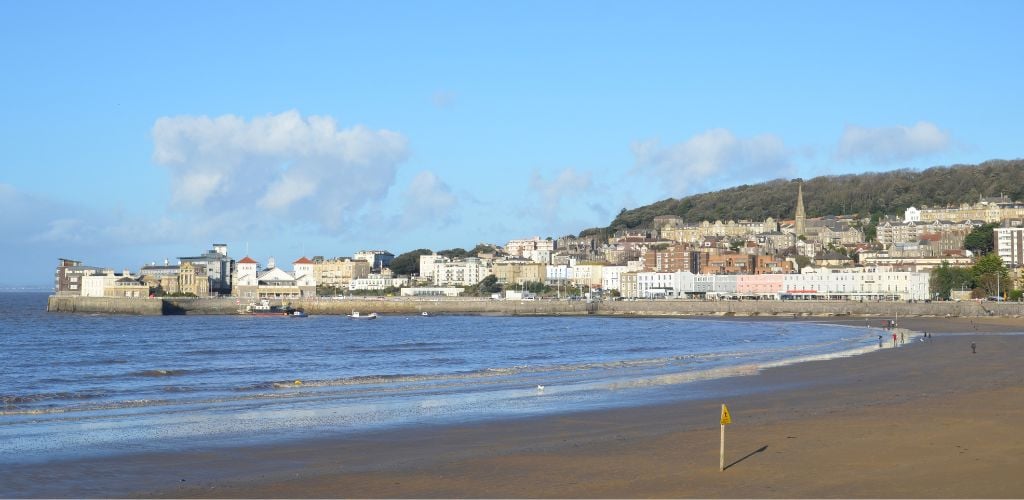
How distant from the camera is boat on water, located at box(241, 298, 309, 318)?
9300 centimetres

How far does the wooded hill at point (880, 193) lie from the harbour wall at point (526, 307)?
8412 cm

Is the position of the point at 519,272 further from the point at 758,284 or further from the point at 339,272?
the point at 758,284

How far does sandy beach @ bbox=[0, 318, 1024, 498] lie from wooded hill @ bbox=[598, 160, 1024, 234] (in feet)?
504

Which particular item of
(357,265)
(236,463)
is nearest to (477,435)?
(236,463)

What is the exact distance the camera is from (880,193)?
182500 millimetres

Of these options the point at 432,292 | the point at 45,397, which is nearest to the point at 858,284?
the point at 432,292

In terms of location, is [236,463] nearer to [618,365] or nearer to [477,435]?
[477,435]

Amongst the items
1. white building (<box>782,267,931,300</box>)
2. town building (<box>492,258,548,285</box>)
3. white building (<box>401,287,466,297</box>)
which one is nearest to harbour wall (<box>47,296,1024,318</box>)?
white building (<box>782,267,931,300</box>)

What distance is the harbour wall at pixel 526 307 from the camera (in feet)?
257

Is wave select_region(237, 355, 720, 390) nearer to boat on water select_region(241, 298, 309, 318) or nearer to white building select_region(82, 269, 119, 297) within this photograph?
boat on water select_region(241, 298, 309, 318)

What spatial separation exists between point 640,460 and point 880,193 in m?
181

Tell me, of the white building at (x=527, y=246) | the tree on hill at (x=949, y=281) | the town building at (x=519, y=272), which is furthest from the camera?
the white building at (x=527, y=246)

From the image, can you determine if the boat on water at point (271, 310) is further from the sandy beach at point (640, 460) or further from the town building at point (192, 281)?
the sandy beach at point (640, 460)

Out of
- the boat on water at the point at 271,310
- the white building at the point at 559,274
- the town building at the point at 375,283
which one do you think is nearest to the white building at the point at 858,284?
the white building at the point at 559,274
